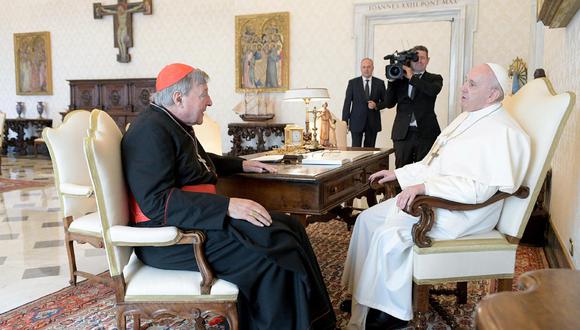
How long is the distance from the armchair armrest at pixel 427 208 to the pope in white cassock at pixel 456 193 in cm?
3

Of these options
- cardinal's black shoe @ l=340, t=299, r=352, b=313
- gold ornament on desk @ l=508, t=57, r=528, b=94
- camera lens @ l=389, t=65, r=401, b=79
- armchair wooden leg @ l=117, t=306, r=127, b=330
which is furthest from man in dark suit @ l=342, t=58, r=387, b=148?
armchair wooden leg @ l=117, t=306, r=127, b=330

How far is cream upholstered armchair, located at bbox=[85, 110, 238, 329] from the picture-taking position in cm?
202

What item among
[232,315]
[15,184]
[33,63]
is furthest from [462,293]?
[33,63]

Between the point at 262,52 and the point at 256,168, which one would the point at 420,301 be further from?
the point at 262,52

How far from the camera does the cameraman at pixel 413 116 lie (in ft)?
16.9

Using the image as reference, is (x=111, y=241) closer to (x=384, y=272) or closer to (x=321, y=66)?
(x=384, y=272)

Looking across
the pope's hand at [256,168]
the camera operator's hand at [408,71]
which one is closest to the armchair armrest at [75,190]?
the pope's hand at [256,168]

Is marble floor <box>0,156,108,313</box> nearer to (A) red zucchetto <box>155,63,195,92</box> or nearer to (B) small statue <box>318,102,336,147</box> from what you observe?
(A) red zucchetto <box>155,63,195,92</box>

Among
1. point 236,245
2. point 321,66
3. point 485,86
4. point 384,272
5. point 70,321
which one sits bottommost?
point 70,321

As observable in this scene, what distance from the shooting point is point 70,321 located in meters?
2.81

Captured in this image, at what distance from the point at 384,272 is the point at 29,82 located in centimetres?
1175

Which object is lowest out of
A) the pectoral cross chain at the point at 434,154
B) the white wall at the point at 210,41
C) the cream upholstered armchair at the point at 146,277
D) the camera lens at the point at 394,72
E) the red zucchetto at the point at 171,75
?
the cream upholstered armchair at the point at 146,277

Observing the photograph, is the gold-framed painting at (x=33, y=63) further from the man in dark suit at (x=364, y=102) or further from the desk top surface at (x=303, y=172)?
the desk top surface at (x=303, y=172)

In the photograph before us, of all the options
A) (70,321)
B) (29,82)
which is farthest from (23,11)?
(70,321)
